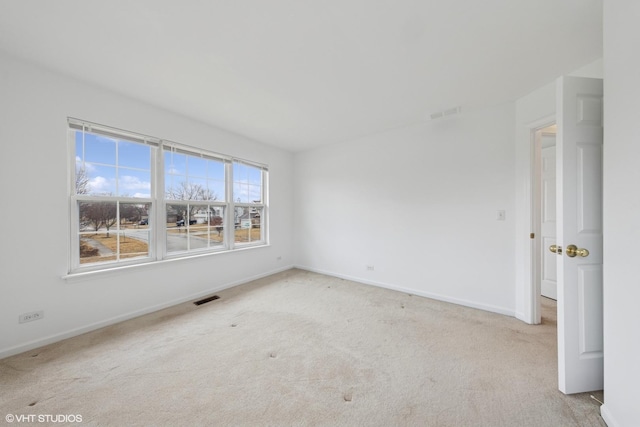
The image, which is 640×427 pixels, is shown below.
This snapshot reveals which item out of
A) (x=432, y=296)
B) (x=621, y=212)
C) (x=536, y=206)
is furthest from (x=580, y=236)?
(x=432, y=296)

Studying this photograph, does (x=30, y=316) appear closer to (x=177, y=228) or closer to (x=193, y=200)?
(x=177, y=228)

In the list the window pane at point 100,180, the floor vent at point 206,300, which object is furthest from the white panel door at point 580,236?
the window pane at point 100,180

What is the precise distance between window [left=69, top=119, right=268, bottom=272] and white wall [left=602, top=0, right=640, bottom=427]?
153 inches

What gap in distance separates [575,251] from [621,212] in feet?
1.22

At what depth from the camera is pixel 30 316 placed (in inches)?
75.5

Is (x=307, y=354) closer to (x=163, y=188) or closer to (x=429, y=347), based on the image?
(x=429, y=347)

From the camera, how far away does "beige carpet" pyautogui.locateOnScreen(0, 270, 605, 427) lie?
1316mm

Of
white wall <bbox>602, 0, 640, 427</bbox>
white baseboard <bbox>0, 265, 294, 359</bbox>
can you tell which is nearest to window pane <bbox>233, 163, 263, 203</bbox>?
white baseboard <bbox>0, 265, 294, 359</bbox>

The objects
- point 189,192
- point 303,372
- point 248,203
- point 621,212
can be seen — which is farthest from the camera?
point 248,203

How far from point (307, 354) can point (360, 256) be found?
2121 mm

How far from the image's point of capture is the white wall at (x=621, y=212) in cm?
107

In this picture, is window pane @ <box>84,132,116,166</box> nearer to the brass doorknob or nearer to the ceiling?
the ceiling

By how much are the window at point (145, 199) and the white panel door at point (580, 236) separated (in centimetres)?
377

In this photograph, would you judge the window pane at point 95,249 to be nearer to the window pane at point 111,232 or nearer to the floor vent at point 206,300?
the window pane at point 111,232
